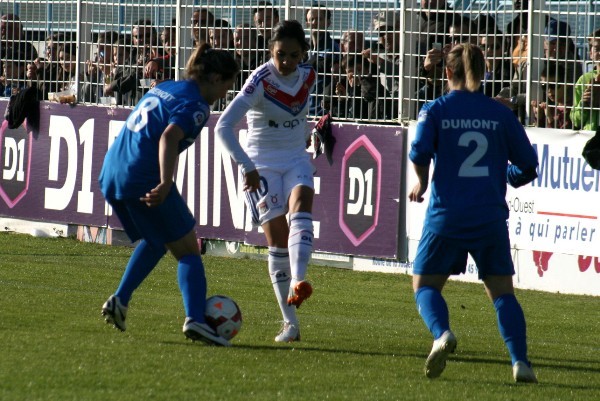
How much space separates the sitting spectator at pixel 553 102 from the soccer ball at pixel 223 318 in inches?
211

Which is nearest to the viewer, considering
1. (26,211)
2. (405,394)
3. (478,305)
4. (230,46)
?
(405,394)

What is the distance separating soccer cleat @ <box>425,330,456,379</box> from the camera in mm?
6766

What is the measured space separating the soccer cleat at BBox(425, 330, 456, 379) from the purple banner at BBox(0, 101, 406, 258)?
6504mm

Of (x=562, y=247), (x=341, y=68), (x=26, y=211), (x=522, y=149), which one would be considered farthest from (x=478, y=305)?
(x=26, y=211)

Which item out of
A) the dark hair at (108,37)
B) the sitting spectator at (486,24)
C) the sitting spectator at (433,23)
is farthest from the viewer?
the dark hair at (108,37)

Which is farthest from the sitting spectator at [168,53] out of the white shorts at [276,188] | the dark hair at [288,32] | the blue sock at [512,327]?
the blue sock at [512,327]

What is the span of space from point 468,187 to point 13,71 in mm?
11050

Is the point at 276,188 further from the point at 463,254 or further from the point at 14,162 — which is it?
the point at 14,162

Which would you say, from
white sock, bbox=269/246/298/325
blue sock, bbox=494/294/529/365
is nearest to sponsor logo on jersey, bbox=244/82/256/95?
white sock, bbox=269/246/298/325

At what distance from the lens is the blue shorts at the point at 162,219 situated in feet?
25.8

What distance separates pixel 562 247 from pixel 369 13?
11.2 ft

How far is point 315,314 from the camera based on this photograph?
10250 millimetres

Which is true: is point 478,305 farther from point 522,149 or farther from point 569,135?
point 522,149

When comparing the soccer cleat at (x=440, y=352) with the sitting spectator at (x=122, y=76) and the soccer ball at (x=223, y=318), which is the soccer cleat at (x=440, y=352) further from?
the sitting spectator at (x=122, y=76)
